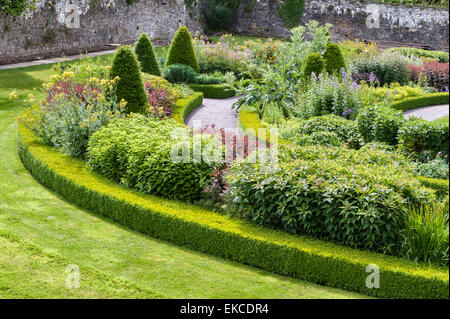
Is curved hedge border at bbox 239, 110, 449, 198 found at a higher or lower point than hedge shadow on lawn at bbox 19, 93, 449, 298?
higher

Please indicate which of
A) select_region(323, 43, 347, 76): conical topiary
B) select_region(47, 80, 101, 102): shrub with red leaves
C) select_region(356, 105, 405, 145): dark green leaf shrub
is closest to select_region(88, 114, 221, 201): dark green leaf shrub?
select_region(47, 80, 101, 102): shrub with red leaves

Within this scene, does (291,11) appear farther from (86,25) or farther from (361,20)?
(86,25)

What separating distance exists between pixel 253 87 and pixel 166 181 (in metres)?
6.63

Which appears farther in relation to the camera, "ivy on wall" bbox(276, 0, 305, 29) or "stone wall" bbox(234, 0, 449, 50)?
"ivy on wall" bbox(276, 0, 305, 29)

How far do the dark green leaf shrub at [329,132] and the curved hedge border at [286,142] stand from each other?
0.47 m

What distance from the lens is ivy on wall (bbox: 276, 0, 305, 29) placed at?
3100 cm

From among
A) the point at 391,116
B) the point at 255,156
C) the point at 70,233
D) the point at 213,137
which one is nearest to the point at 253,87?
the point at 391,116

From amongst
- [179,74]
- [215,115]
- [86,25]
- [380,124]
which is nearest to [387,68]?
[215,115]

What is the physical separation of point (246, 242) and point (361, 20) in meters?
27.2

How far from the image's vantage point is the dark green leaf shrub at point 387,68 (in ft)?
54.3

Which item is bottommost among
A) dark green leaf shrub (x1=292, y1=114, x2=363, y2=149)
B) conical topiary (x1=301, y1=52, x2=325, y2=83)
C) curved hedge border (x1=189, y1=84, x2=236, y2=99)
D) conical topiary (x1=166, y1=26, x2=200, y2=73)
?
dark green leaf shrub (x1=292, y1=114, x2=363, y2=149)

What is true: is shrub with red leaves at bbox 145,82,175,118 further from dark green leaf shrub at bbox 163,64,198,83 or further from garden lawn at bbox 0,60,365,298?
garden lawn at bbox 0,60,365,298

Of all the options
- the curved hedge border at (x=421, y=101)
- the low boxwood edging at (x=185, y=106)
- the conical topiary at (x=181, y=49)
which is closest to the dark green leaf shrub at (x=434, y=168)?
the low boxwood edging at (x=185, y=106)

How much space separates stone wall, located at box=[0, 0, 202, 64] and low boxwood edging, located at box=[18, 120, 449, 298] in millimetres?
13002
